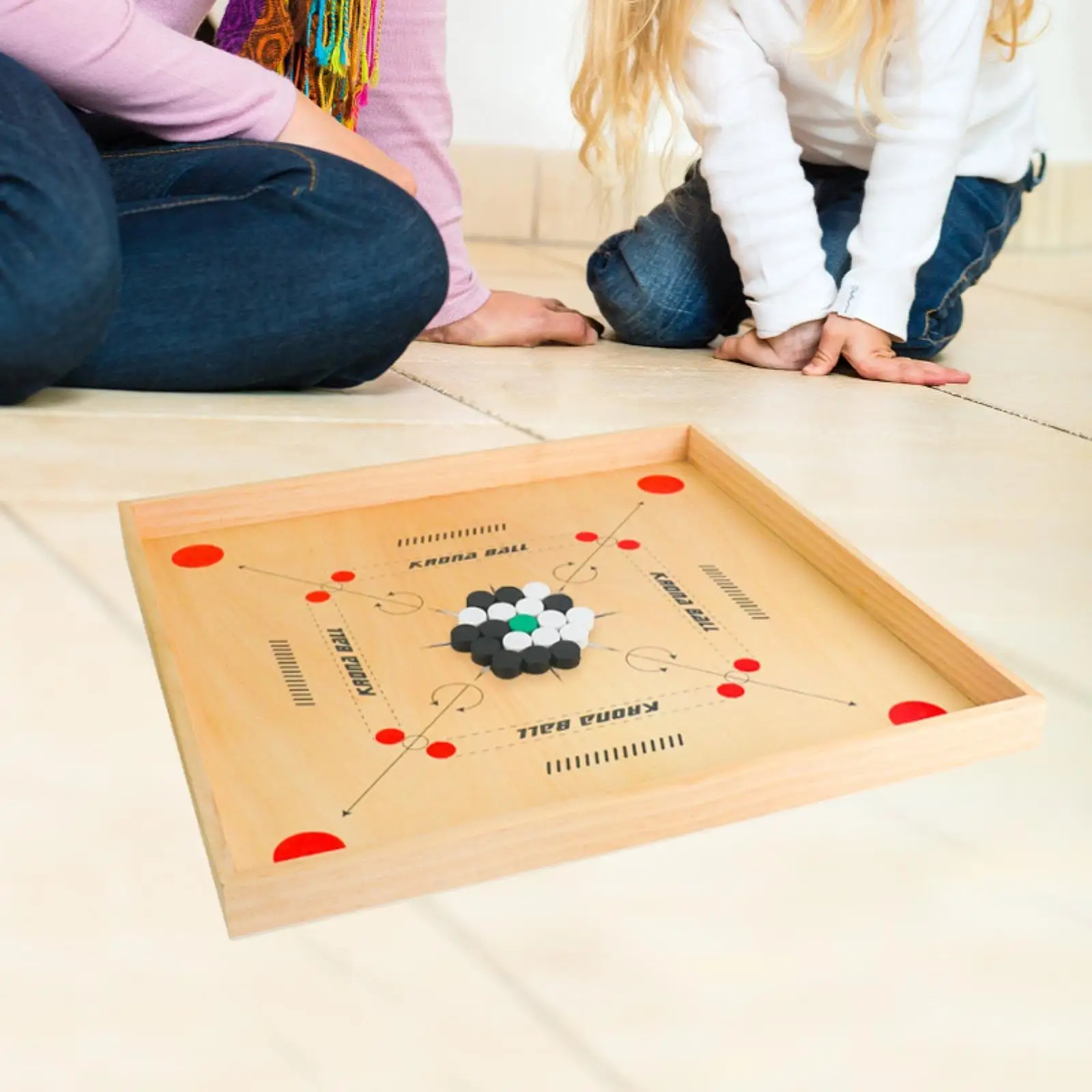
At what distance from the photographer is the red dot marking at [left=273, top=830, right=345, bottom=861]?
A: 487 millimetres

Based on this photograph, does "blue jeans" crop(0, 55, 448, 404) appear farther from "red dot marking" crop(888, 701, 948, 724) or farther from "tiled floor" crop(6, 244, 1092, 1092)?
"red dot marking" crop(888, 701, 948, 724)

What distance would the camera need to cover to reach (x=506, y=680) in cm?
60

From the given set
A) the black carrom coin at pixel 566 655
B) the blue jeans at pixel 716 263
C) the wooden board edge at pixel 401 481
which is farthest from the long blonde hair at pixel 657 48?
the black carrom coin at pixel 566 655

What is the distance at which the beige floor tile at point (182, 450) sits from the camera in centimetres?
83

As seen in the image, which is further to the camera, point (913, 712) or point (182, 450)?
point (182, 450)

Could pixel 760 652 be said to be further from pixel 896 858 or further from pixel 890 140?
pixel 890 140

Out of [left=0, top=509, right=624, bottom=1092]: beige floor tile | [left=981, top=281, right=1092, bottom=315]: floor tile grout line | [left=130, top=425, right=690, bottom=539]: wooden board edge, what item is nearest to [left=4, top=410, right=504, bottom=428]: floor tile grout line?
[left=130, top=425, right=690, bottom=539]: wooden board edge

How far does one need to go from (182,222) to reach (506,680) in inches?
21.4

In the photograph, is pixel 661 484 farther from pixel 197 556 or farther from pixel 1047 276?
pixel 1047 276

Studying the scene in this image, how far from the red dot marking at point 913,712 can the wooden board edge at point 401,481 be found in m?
0.30

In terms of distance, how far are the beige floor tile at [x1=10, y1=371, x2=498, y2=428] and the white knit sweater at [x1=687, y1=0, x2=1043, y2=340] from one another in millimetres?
368

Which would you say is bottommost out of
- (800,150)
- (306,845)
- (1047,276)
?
(1047,276)

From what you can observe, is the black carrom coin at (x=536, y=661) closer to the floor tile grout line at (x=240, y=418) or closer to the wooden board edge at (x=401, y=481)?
→ the wooden board edge at (x=401, y=481)

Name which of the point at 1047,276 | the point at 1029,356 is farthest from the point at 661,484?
the point at 1047,276
